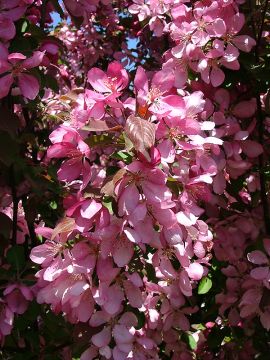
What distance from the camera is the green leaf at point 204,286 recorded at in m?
1.90

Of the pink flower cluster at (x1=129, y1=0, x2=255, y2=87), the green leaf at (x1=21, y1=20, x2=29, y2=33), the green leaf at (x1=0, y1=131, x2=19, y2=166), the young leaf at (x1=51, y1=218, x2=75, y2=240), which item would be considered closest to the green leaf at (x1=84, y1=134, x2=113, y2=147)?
the young leaf at (x1=51, y1=218, x2=75, y2=240)

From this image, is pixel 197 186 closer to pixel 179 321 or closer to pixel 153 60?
pixel 179 321

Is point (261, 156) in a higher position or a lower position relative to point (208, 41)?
lower

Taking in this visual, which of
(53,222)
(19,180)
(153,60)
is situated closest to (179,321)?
(53,222)

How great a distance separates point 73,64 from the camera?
4109mm

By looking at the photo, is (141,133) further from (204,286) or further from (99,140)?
(204,286)

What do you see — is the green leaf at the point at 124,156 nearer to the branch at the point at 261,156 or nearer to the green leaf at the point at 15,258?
the green leaf at the point at 15,258

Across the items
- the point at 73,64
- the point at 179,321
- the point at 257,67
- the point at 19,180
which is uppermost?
the point at 257,67

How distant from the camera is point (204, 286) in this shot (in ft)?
6.26

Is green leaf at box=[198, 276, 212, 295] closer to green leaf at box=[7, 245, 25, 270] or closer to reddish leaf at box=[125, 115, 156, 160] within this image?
green leaf at box=[7, 245, 25, 270]

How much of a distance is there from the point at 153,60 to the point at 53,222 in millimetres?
1458

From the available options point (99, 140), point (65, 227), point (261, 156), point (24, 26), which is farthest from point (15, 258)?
point (261, 156)

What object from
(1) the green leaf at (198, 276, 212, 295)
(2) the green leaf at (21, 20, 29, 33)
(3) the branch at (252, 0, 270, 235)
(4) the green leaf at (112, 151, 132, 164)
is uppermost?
(2) the green leaf at (21, 20, 29, 33)

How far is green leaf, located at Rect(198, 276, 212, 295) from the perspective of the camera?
1.90 metres
